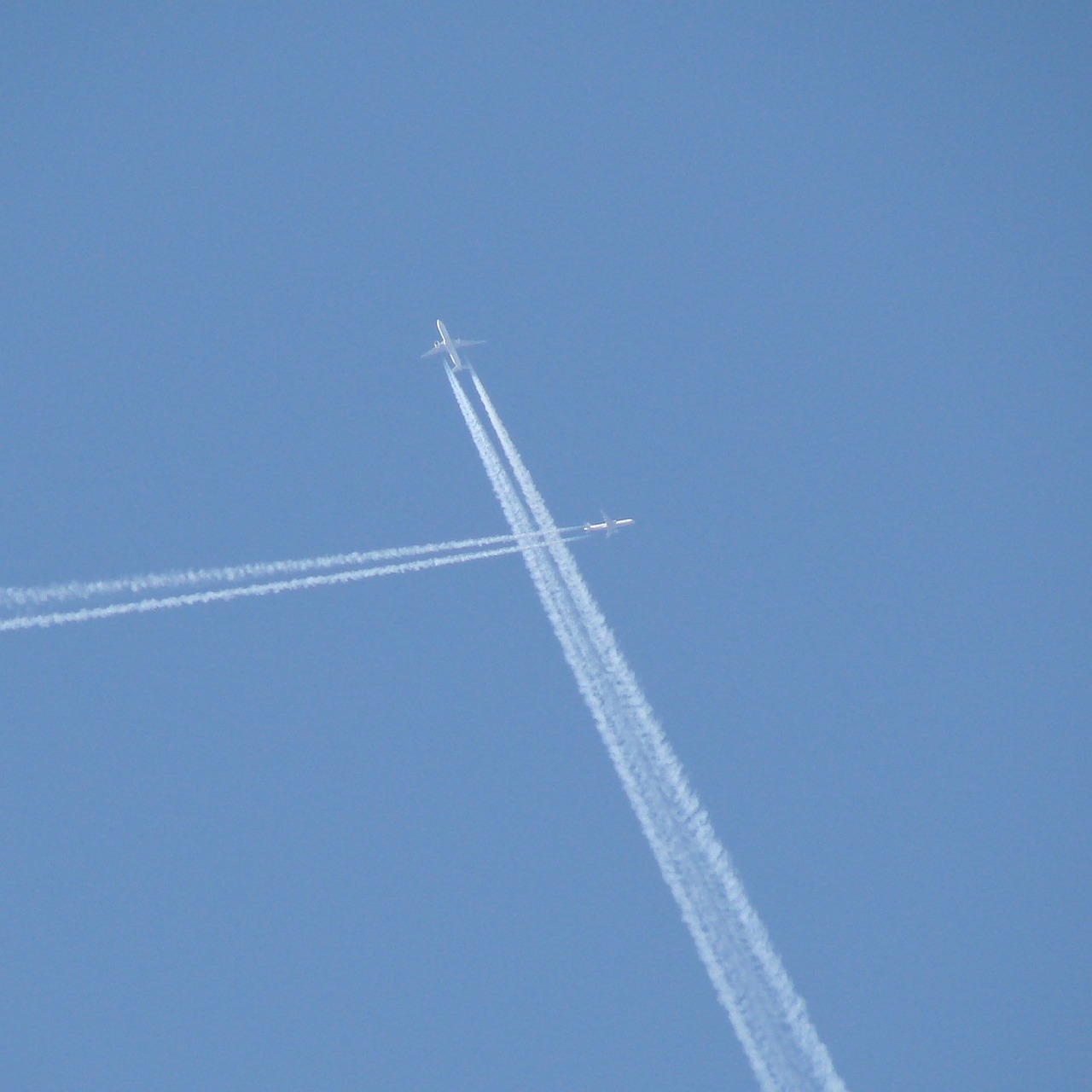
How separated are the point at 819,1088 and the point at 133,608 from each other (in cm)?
2570

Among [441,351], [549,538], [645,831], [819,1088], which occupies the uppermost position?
[441,351]

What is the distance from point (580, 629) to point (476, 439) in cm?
995

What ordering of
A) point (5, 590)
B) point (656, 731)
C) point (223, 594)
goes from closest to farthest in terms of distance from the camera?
point (5, 590) → point (223, 594) → point (656, 731)

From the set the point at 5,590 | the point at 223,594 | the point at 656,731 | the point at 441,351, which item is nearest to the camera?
the point at 5,590

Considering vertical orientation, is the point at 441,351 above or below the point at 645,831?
above

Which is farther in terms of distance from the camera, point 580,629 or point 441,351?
point 441,351

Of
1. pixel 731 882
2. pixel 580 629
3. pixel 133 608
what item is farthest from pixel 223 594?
pixel 731 882

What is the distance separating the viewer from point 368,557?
6216 cm

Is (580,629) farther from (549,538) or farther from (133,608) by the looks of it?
(133,608)

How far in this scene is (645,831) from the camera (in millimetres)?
60531

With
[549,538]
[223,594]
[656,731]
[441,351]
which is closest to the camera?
[223,594]

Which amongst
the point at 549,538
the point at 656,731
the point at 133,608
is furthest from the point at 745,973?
the point at 133,608

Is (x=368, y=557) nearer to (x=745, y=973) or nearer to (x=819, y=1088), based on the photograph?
(x=745, y=973)

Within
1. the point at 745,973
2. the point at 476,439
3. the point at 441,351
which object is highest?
the point at 441,351
